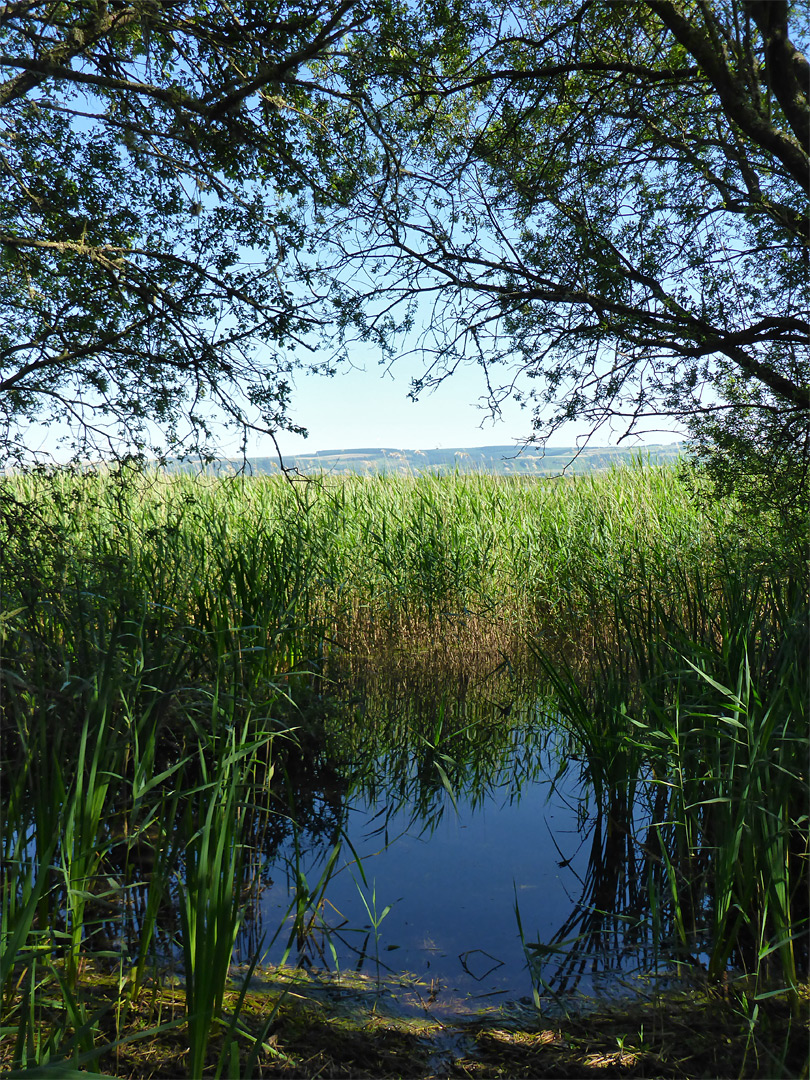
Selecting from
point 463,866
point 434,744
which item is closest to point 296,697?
point 434,744

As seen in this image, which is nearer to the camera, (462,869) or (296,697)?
(462,869)

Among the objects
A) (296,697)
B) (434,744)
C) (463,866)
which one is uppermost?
(296,697)

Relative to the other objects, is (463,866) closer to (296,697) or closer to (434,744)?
(434,744)

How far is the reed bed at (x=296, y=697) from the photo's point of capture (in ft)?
6.22

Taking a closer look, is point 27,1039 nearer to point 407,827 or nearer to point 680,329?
point 407,827

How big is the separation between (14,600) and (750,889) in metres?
2.82

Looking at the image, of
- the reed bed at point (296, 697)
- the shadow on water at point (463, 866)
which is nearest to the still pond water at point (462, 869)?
the shadow on water at point (463, 866)

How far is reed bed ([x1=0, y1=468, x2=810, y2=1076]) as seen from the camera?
189 centimetres

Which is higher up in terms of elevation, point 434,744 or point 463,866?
point 434,744

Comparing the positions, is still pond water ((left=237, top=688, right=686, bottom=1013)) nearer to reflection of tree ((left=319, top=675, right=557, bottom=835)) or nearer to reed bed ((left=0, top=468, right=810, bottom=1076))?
reflection of tree ((left=319, top=675, right=557, bottom=835))

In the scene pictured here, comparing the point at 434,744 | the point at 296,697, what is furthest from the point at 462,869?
the point at 296,697

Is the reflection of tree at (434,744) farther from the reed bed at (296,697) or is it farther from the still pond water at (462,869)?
A: the reed bed at (296,697)

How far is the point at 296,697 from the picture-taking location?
3871 millimetres

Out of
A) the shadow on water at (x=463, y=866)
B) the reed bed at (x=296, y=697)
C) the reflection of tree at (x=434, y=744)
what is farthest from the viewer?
the reflection of tree at (x=434, y=744)
